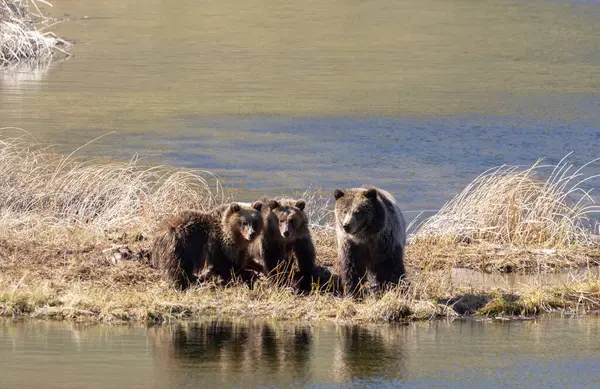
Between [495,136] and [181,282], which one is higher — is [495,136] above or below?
above

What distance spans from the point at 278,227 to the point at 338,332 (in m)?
2.01

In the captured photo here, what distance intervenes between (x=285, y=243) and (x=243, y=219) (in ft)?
1.59

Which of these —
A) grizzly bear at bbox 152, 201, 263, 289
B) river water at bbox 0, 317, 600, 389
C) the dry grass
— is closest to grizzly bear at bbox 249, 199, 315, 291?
grizzly bear at bbox 152, 201, 263, 289

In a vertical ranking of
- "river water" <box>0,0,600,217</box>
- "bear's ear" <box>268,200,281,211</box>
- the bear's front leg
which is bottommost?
the bear's front leg

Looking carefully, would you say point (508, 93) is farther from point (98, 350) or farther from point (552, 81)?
point (98, 350)

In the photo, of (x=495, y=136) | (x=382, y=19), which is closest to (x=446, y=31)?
(x=382, y=19)

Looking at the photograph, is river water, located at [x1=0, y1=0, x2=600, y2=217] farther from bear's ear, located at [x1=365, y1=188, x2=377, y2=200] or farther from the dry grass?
bear's ear, located at [x1=365, y1=188, x2=377, y2=200]

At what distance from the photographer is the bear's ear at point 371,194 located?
37.1 ft

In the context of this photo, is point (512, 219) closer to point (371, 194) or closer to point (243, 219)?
point (371, 194)

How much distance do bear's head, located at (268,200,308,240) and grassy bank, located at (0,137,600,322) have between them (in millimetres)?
566

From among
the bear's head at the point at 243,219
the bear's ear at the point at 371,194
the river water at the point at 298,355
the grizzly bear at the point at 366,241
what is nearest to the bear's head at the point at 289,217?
the bear's head at the point at 243,219

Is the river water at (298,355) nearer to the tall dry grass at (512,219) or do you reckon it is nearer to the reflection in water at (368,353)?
the reflection in water at (368,353)

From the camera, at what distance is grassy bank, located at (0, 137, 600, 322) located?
34.8ft

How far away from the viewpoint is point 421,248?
1408 cm
